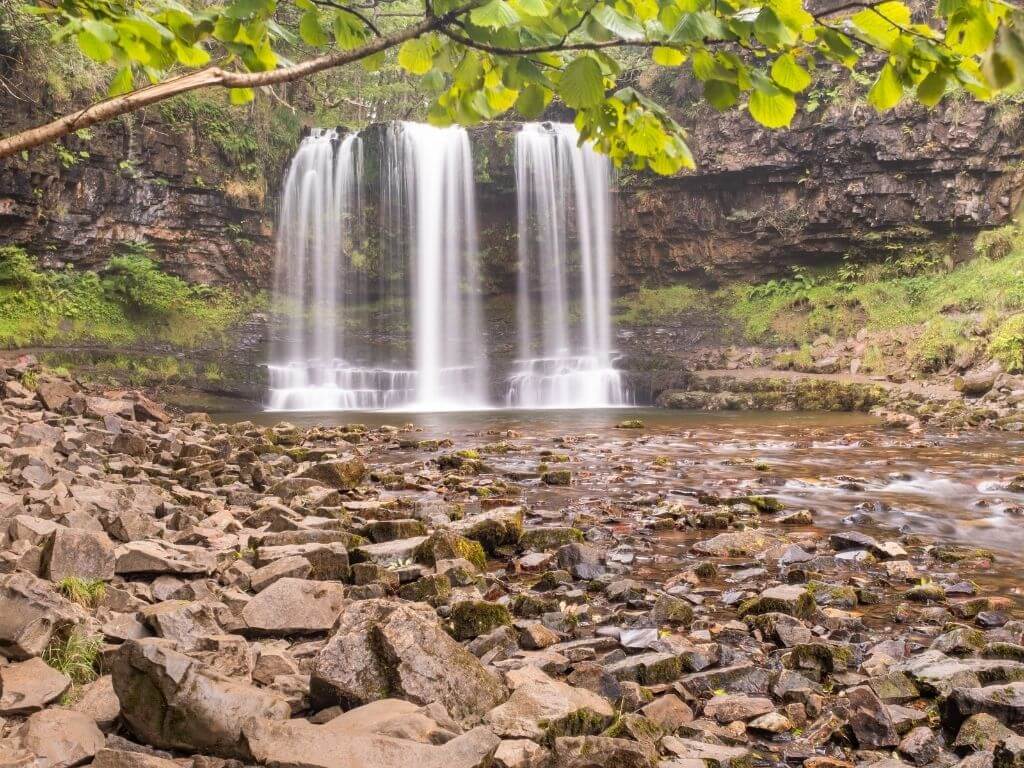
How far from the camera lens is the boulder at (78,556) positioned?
11.4 feet

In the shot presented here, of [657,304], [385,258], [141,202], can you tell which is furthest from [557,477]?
[141,202]

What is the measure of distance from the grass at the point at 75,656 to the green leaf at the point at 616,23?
285 cm

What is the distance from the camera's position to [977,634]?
3434 millimetres

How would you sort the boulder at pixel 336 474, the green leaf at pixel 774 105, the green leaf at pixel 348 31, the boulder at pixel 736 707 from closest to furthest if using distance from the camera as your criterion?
the green leaf at pixel 774 105, the green leaf at pixel 348 31, the boulder at pixel 736 707, the boulder at pixel 336 474

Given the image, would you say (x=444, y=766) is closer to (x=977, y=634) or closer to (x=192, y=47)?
(x=192, y=47)

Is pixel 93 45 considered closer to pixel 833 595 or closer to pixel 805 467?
pixel 833 595

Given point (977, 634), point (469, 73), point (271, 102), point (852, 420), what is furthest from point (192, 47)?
point (271, 102)

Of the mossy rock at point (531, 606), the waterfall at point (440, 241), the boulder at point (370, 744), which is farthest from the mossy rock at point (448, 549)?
the waterfall at point (440, 241)

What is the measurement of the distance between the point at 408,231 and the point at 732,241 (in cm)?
1372

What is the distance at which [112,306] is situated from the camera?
25234 mm

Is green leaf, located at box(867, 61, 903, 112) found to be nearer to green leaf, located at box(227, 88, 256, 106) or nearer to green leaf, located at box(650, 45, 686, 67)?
green leaf, located at box(650, 45, 686, 67)

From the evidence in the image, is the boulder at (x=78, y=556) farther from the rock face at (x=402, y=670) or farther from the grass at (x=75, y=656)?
the rock face at (x=402, y=670)

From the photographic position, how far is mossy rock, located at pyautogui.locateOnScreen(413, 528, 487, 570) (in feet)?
15.5

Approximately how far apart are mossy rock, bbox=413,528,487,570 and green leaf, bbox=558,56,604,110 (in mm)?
3341
